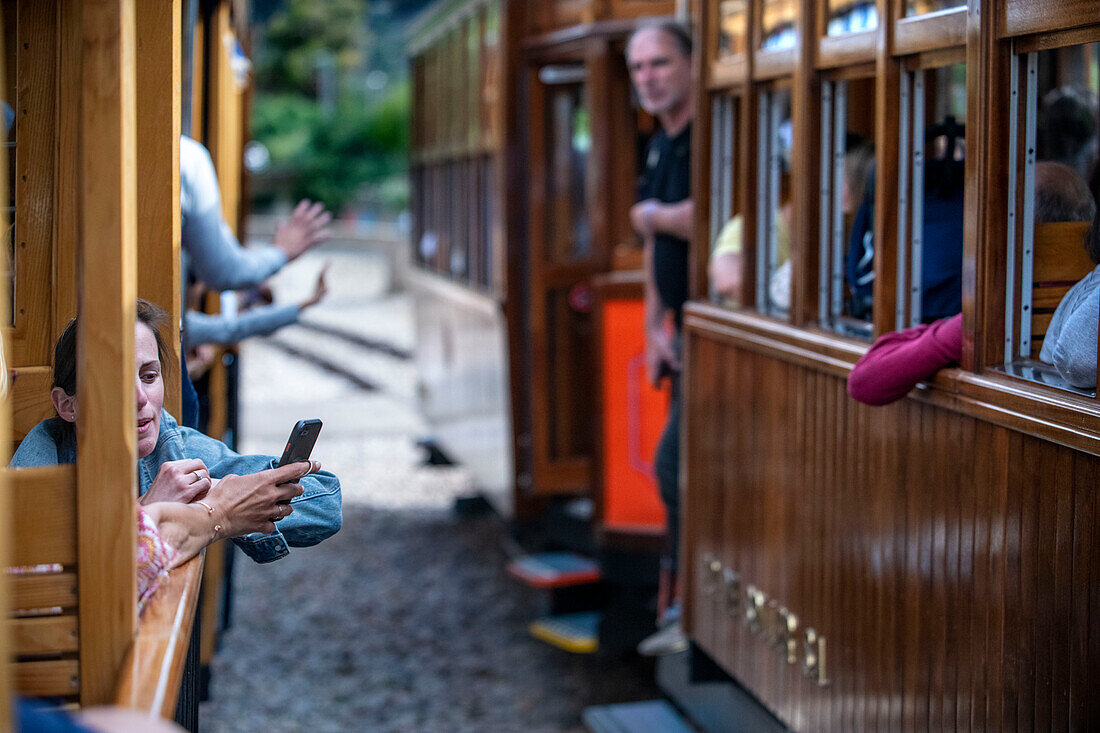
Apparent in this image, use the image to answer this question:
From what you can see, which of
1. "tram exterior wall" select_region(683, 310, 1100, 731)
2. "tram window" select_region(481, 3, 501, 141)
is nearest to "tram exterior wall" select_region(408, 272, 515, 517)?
"tram window" select_region(481, 3, 501, 141)

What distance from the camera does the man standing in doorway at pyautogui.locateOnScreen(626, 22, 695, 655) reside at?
15.9ft

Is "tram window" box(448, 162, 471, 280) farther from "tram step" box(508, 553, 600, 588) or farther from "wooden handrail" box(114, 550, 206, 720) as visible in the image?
"wooden handrail" box(114, 550, 206, 720)

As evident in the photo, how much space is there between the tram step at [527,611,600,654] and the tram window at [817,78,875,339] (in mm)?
2257

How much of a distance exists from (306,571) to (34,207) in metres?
5.13

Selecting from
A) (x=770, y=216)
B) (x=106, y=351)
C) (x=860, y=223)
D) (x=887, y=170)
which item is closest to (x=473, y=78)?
(x=770, y=216)

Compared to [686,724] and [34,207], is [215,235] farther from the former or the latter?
[686,724]

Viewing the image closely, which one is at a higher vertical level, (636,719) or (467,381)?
(467,381)

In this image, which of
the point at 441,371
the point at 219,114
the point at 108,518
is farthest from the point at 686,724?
the point at 441,371

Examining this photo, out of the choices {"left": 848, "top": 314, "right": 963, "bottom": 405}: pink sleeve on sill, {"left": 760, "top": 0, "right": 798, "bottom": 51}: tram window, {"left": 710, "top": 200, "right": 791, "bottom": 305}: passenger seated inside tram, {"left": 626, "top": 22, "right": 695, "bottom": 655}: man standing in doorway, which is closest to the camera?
{"left": 848, "top": 314, "right": 963, "bottom": 405}: pink sleeve on sill

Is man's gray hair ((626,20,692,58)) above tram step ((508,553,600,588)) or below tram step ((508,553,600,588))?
above

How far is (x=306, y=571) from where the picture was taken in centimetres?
735

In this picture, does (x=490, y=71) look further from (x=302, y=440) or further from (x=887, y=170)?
(x=302, y=440)

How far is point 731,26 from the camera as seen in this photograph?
5.12 m

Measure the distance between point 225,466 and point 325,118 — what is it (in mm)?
35077
